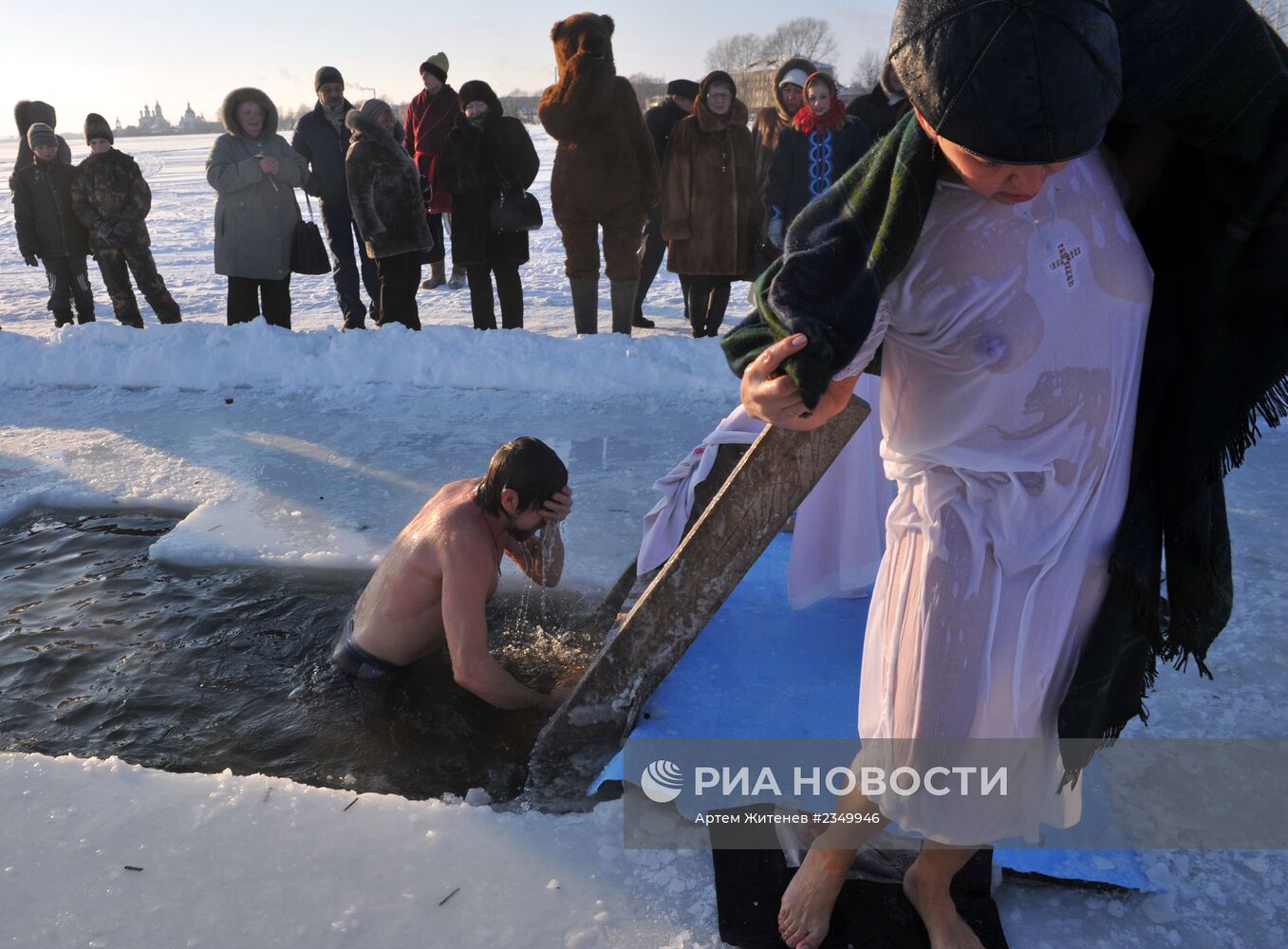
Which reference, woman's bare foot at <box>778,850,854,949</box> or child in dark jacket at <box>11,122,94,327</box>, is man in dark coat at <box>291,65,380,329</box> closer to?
child in dark jacket at <box>11,122,94,327</box>

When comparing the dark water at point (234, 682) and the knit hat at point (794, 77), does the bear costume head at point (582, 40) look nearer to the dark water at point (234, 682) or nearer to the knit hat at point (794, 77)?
the knit hat at point (794, 77)

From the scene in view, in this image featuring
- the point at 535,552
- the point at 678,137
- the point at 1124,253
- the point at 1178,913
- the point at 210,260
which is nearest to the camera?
the point at 1124,253

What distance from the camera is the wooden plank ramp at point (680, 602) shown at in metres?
2.14

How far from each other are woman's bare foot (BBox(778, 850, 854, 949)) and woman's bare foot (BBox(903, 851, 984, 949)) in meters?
0.14

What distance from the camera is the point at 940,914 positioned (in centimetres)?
177

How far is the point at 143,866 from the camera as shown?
6.31 ft

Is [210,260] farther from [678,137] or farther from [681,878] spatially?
[681,878]

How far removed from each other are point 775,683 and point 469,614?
821mm

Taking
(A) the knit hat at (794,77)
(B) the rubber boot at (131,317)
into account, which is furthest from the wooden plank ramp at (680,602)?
(B) the rubber boot at (131,317)

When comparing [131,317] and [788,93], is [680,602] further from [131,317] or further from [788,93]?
[131,317]

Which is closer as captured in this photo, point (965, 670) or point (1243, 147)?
point (1243, 147)

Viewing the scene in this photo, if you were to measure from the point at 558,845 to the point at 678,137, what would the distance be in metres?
5.14

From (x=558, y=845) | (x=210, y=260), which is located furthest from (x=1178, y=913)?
(x=210, y=260)

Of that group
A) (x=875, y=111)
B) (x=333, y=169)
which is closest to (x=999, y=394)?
(x=875, y=111)
